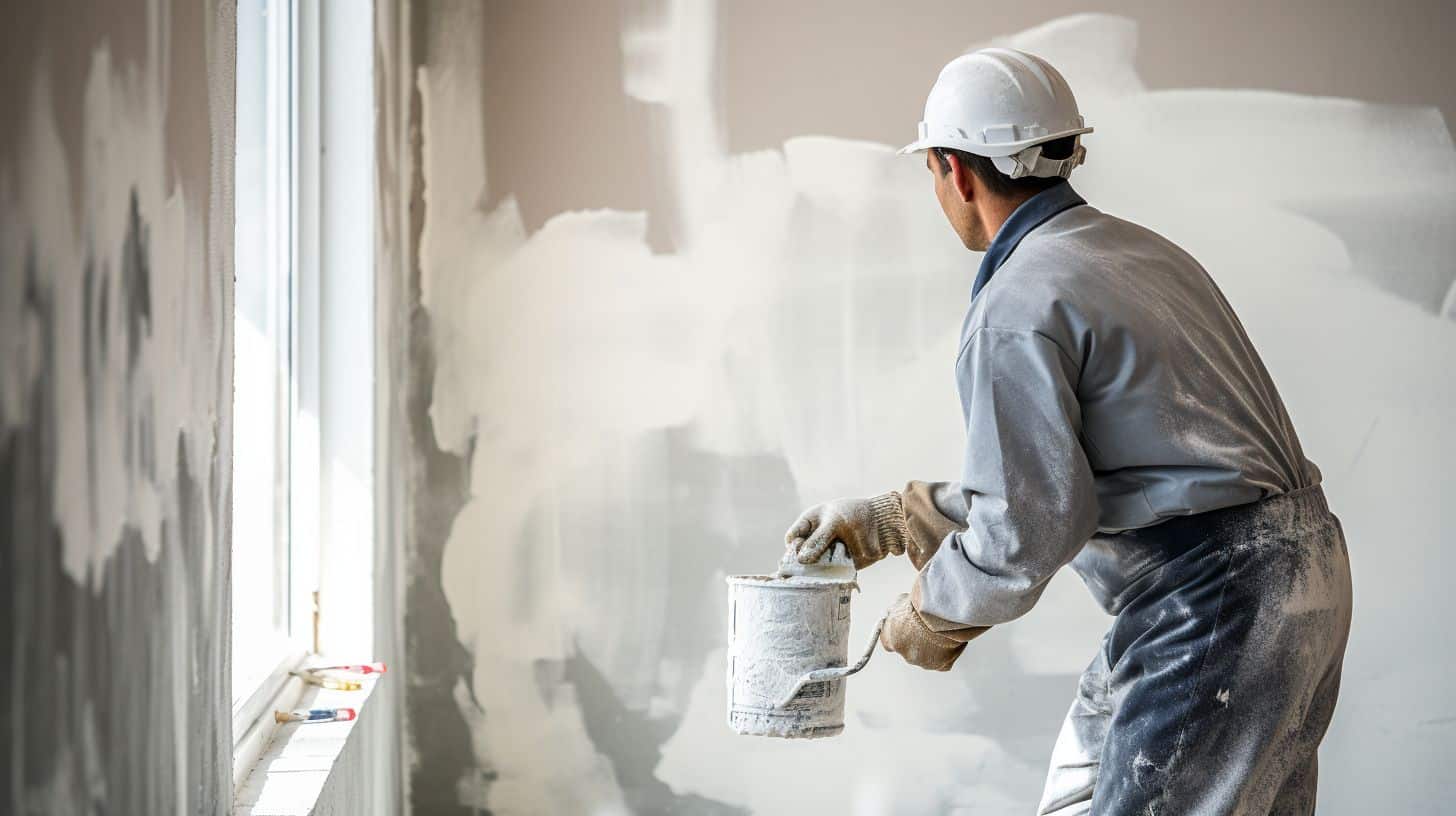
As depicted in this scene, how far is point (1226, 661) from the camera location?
1.53 meters

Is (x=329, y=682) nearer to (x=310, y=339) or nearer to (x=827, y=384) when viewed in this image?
(x=310, y=339)

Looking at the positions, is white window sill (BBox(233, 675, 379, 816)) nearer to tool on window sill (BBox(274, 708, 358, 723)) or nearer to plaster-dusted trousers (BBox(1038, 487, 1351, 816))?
tool on window sill (BBox(274, 708, 358, 723))

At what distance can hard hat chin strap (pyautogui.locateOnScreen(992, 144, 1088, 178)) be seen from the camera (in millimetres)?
1708

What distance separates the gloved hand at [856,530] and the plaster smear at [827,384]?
1326 millimetres

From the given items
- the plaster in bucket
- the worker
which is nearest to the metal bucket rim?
the plaster in bucket

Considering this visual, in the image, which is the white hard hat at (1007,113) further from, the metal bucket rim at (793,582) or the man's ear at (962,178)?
the metal bucket rim at (793,582)

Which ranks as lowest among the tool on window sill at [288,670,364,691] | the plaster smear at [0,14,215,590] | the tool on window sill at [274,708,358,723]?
the tool on window sill at [288,670,364,691]

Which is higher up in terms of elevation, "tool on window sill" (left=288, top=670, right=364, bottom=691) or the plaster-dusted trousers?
the plaster-dusted trousers

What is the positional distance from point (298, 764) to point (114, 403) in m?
1.03

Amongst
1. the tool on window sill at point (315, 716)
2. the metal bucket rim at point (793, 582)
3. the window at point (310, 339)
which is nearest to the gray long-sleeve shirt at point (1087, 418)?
the metal bucket rim at point (793, 582)

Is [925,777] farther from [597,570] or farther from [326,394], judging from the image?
[326,394]

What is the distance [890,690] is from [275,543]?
1.71 m

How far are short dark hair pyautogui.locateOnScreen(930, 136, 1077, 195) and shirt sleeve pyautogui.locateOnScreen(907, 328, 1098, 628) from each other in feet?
0.99

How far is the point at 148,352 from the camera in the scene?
84 centimetres
